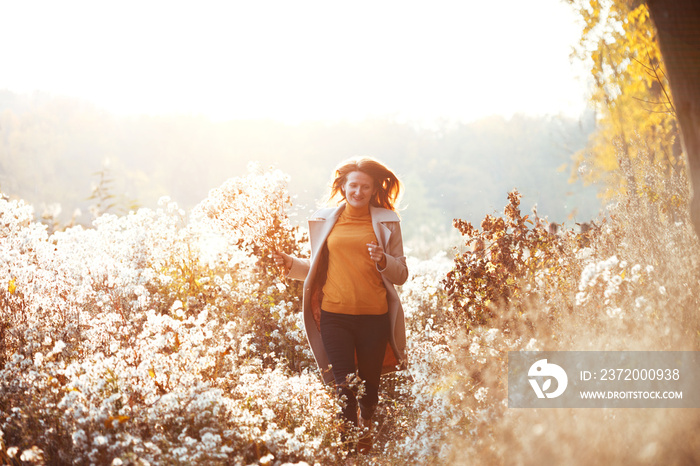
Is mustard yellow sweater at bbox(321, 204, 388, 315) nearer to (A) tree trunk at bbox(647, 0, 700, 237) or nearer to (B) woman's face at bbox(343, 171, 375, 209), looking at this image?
(B) woman's face at bbox(343, 171, 375, 209)

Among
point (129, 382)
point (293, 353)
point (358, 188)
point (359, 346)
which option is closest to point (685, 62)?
point (358, 188)

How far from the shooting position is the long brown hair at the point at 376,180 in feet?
17.4

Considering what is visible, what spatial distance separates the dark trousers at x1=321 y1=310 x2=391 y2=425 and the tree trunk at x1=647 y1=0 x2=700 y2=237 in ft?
8.19

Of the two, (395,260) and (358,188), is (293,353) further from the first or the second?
(358,188)

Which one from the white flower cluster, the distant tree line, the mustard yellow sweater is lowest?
the white flower cluster

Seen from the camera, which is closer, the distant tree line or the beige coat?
the beige coat

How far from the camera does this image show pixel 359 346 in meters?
4.86

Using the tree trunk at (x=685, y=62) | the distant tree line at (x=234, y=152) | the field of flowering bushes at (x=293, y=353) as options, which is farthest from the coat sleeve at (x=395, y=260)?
the distant tree line at (x=234, y=152)

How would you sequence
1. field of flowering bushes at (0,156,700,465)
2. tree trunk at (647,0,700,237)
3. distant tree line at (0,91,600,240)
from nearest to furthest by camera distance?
field of flowering bushes at (0,156,700,465) → tree trunk at (647,0,700,237) → distant tree line at (0,91,600,240)

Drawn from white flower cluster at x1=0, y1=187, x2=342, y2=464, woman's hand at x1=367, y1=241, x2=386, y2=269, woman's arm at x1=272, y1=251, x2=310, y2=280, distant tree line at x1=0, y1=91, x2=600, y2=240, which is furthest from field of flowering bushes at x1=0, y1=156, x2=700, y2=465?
distant tree line at x1=0, y1=91, x2=600, y2=240

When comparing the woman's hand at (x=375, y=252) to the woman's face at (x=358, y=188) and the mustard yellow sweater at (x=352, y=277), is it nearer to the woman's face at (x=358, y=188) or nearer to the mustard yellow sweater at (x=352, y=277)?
the mustard yellow sweater at (x=352, y=277)

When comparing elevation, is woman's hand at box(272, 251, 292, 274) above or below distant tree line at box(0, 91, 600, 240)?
below

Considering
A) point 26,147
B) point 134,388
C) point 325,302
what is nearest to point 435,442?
point 325,302

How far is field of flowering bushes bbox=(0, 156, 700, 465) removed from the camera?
293 cm
